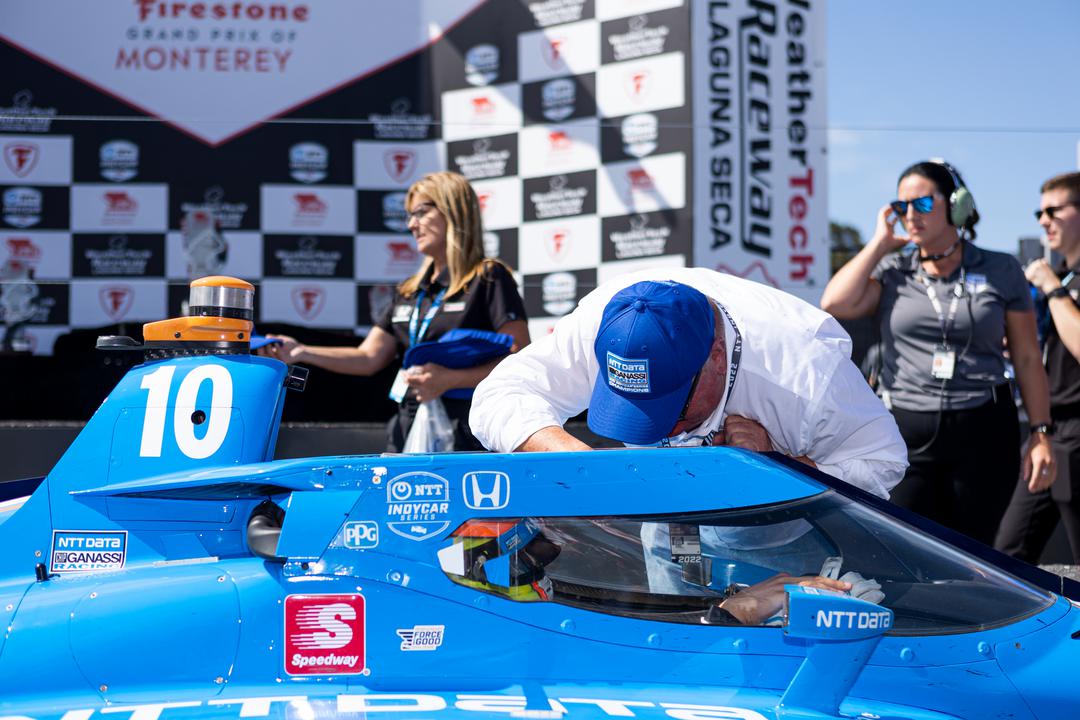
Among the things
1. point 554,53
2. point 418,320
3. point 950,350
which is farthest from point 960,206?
point 554,53

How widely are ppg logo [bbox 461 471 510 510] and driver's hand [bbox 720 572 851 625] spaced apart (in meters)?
0.46

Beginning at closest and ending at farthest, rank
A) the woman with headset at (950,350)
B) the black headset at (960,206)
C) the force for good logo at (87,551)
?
the force for good logo at (87,551) → the woman with headset at (950,350) → the black headset at (960,206)

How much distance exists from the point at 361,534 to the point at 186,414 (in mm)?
578

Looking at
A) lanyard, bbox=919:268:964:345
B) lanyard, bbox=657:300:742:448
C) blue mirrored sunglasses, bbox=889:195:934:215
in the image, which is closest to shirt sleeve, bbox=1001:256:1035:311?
lanyard, bbox=919:268:964:345

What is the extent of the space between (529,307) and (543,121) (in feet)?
3.21

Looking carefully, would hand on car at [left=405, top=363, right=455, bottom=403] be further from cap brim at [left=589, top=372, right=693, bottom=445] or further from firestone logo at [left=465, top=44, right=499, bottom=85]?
firestone logo at [left=465, top=44, right=499, bottom=85]

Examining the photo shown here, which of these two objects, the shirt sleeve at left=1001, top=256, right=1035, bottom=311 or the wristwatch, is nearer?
the shirt sleeve at left=1001, top=256, right=1035, bottom=311

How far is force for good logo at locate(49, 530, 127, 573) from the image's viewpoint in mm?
2010

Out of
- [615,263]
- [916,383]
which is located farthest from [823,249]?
[916,383]

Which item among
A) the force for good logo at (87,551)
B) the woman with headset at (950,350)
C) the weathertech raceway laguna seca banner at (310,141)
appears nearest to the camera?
the force for good logo at (87,551)

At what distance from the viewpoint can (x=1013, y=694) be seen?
1770 millimetres

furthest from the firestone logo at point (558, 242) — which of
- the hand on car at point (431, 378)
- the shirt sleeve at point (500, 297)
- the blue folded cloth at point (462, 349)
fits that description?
the hand on car at point (431, 378)

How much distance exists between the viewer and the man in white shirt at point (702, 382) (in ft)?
6.73

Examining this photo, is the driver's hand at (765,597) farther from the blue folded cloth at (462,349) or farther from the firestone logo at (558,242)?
the firestone logo at (558,242)
